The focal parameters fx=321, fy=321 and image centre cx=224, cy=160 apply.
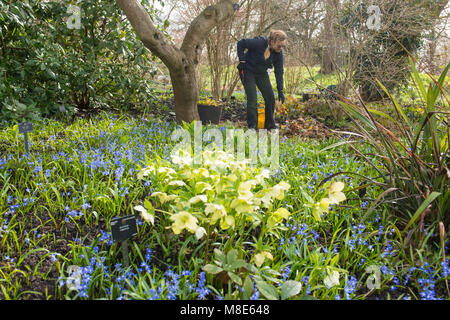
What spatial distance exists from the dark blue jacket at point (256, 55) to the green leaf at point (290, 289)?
12.2 ft

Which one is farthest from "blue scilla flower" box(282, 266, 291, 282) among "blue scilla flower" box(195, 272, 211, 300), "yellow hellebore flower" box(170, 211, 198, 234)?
"yellow hellebore flower" box(170, 211, 198, 234)

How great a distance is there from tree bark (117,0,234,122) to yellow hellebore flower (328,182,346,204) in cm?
295

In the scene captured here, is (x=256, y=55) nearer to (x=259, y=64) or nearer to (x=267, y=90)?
(x=259, y=64)

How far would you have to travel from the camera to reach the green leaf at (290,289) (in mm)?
1307

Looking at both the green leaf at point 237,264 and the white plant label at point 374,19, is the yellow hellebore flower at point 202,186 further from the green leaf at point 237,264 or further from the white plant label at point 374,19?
the white plant label at point 374,19

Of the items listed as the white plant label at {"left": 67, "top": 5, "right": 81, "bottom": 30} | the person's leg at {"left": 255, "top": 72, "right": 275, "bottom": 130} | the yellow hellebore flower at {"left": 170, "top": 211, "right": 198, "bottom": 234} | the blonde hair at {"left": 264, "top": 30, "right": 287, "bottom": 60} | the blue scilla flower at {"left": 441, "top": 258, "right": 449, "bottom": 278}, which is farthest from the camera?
the person's leg at {"left": 255, "top": 72, "right": 275, "bottom": 130}

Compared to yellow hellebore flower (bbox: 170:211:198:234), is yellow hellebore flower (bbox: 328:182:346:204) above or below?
above

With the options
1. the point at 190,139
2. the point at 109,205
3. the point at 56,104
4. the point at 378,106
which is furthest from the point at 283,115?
the point at 109,205

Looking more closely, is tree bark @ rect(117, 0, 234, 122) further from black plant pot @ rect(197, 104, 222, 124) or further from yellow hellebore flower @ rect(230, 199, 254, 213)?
yellow hellebore flower @ rect(230, 199, 254, 213)

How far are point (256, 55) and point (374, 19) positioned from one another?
2.03 metres

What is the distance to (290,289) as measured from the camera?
1329 millimetres

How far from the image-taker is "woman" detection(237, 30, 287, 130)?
442 centimetres

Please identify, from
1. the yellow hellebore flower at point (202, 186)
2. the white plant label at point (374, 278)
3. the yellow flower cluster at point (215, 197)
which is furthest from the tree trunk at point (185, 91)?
the white plant label at point (374, 278)
